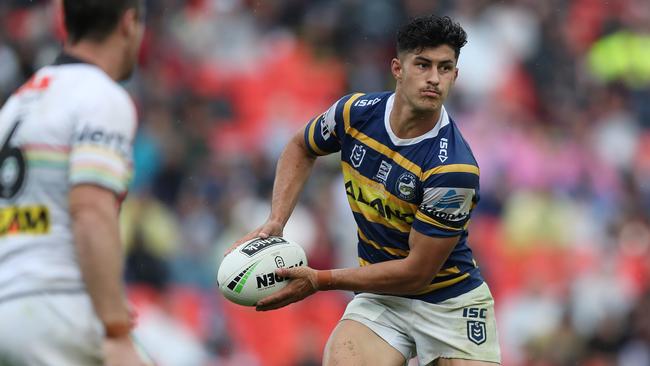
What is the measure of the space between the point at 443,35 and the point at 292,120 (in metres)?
6.73

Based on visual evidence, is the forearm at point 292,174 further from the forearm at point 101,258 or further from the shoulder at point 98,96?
the forearm at point 101,258

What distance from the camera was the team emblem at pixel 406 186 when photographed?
240 inches

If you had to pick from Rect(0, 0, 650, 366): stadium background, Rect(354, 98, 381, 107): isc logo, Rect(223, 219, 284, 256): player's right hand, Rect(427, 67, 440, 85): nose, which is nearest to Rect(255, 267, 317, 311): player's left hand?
Rect(223, 219, 284, 256): player's right hand

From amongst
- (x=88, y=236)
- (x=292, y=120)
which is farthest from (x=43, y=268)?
(x=292, y=120)

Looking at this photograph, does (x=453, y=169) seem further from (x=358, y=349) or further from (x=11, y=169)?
(x=11, y=169)

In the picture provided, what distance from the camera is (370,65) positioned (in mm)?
13492

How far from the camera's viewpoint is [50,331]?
4.00 meters

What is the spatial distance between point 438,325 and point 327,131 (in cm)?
122

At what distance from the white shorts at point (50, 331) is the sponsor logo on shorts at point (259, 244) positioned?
2048 mm

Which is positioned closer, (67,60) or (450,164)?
(67,60)

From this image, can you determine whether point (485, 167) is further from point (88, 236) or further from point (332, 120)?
point (88, 236)

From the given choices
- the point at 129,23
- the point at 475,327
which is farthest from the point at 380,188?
the point at 129,23

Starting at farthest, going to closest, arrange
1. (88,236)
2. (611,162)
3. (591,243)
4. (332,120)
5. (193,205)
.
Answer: (611,162), (591,243), (193,205), (332,120), (88,236)

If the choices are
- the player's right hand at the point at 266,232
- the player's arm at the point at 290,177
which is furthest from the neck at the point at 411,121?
the player's right hand at the point at 266,232
